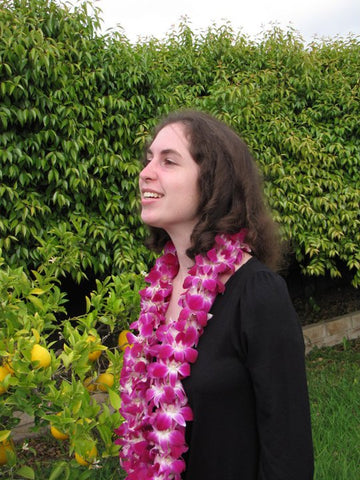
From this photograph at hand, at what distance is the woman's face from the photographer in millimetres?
1586

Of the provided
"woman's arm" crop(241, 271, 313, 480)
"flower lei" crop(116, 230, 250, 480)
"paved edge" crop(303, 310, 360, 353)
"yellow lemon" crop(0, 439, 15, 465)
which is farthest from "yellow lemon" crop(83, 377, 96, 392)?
"paved edge" crop(303, 310, 360, 353)

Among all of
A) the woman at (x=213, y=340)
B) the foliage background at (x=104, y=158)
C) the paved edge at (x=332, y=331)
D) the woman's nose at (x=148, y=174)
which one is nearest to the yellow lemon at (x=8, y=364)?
the foliage background at (x=104, y=158)

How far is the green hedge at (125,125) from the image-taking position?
11.5 ft

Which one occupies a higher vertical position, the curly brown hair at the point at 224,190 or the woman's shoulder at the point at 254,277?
the curly brown hair at the point at 224,190

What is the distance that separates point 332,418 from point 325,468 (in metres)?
0.79

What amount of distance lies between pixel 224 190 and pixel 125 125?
2561 mm

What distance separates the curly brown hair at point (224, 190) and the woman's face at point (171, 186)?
0.03 meters

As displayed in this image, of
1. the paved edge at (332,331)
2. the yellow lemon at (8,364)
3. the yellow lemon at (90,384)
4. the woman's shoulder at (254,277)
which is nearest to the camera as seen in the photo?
the woman's shoulder at (254,277)

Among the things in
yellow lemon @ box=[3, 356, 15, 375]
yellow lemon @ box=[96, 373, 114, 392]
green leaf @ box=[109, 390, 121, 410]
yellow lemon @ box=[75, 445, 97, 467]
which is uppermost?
yellow lemon @ box=[3, 356, 15, 375]

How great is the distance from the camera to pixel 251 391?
4.71 ft

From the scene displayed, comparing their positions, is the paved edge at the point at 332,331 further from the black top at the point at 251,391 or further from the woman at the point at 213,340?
the black top at the point at 251,391

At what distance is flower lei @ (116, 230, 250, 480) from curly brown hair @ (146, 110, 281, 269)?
44mm

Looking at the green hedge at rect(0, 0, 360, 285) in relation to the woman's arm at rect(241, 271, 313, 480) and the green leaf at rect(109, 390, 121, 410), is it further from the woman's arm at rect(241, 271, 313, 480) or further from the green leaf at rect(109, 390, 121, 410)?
the woman's arm at rect(241, 271, 313, 480)

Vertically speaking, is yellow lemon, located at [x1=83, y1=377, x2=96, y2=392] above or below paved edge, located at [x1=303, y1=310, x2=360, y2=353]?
above
